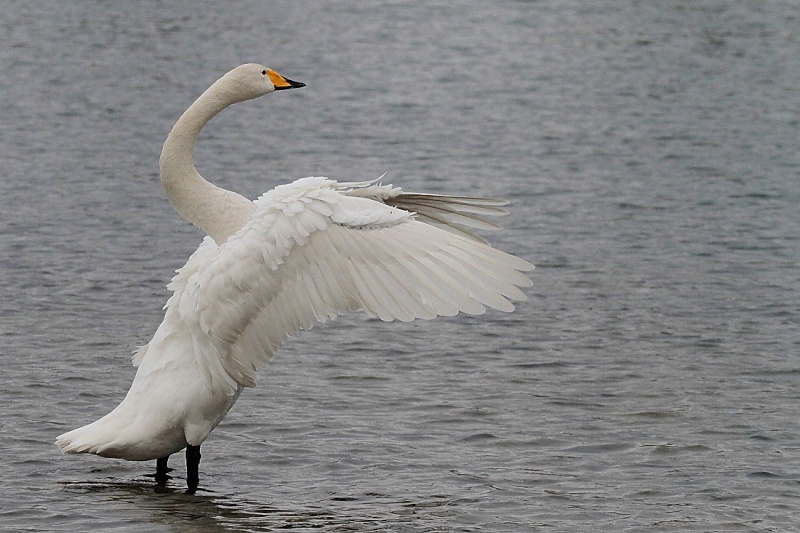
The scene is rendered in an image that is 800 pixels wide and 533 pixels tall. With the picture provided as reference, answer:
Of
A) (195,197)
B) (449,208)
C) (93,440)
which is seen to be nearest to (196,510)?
(93,440)

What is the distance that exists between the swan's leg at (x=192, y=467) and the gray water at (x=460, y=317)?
12cm

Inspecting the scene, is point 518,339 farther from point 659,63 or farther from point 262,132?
point 659,63

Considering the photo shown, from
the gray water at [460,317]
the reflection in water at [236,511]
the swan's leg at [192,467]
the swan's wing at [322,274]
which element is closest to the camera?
the swan's wing at [322,274]

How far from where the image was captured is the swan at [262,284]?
6867 millimetres

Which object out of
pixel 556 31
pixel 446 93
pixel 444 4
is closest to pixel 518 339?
pixel 446 93

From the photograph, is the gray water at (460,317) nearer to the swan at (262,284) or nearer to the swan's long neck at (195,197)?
the swan at (262,284)

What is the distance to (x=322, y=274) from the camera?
281 inches

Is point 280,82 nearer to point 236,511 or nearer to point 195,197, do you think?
point 195,197

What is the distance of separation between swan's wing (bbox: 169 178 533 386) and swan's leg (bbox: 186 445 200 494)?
0.55 meters

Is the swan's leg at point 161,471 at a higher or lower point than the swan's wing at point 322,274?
lower

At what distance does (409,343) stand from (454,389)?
4.16ft

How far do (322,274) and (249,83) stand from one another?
1.51m

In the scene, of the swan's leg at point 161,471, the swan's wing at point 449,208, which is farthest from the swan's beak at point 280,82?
the swan's leg at point 161,471

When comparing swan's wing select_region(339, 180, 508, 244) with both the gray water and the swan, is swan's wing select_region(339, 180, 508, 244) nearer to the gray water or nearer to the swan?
the swan
